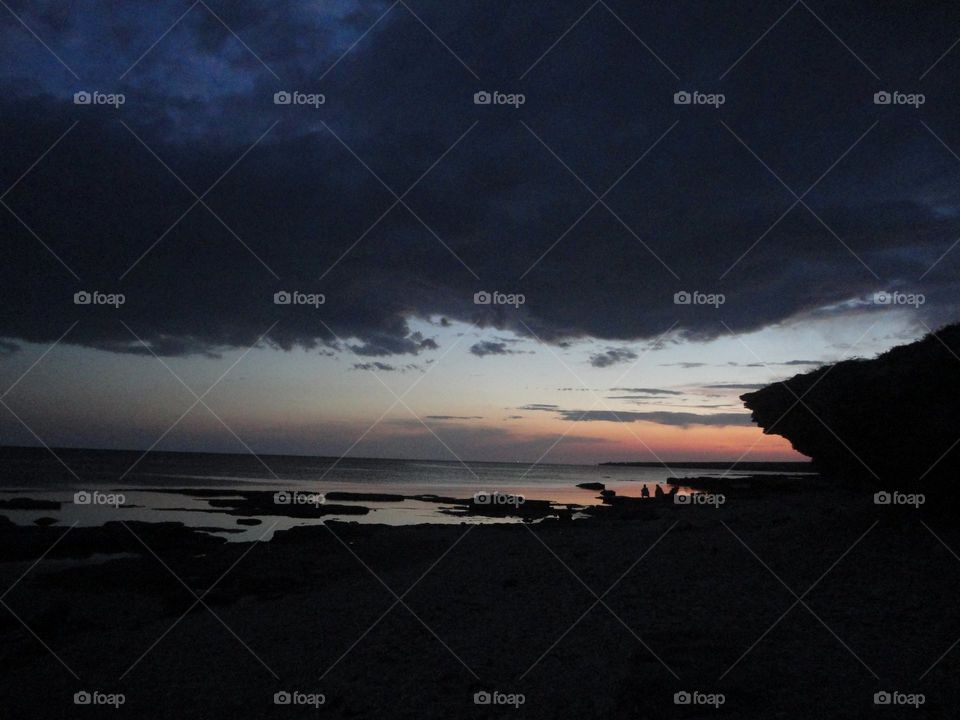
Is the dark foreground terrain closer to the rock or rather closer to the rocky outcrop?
the rocky outcrop

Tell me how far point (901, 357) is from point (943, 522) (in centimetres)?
397

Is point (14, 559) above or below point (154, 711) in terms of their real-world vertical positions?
above

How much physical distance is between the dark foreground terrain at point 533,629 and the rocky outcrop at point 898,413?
1.35 meters

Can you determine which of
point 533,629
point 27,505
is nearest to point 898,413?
point 533,629

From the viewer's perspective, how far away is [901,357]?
14289mm

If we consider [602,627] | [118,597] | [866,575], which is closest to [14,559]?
[118,597]

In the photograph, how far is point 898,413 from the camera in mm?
13570

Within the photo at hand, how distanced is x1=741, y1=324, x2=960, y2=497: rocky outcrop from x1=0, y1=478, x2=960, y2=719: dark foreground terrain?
135 cm

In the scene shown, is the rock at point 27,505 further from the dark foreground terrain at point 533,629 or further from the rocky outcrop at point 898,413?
the rocky outcrop at point 898,413

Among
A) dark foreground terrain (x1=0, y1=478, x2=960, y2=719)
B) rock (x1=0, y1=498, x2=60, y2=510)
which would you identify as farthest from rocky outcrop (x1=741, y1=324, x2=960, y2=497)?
rock (x1=0, y1=498, x2=60, y2=510)

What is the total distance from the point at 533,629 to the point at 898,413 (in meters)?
9.46

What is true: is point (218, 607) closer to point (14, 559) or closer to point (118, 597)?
point (118, 597)

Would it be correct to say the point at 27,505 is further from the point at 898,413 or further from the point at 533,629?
the point at 898,413

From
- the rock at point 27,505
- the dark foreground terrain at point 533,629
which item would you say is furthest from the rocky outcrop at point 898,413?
the rock at point 27,505
